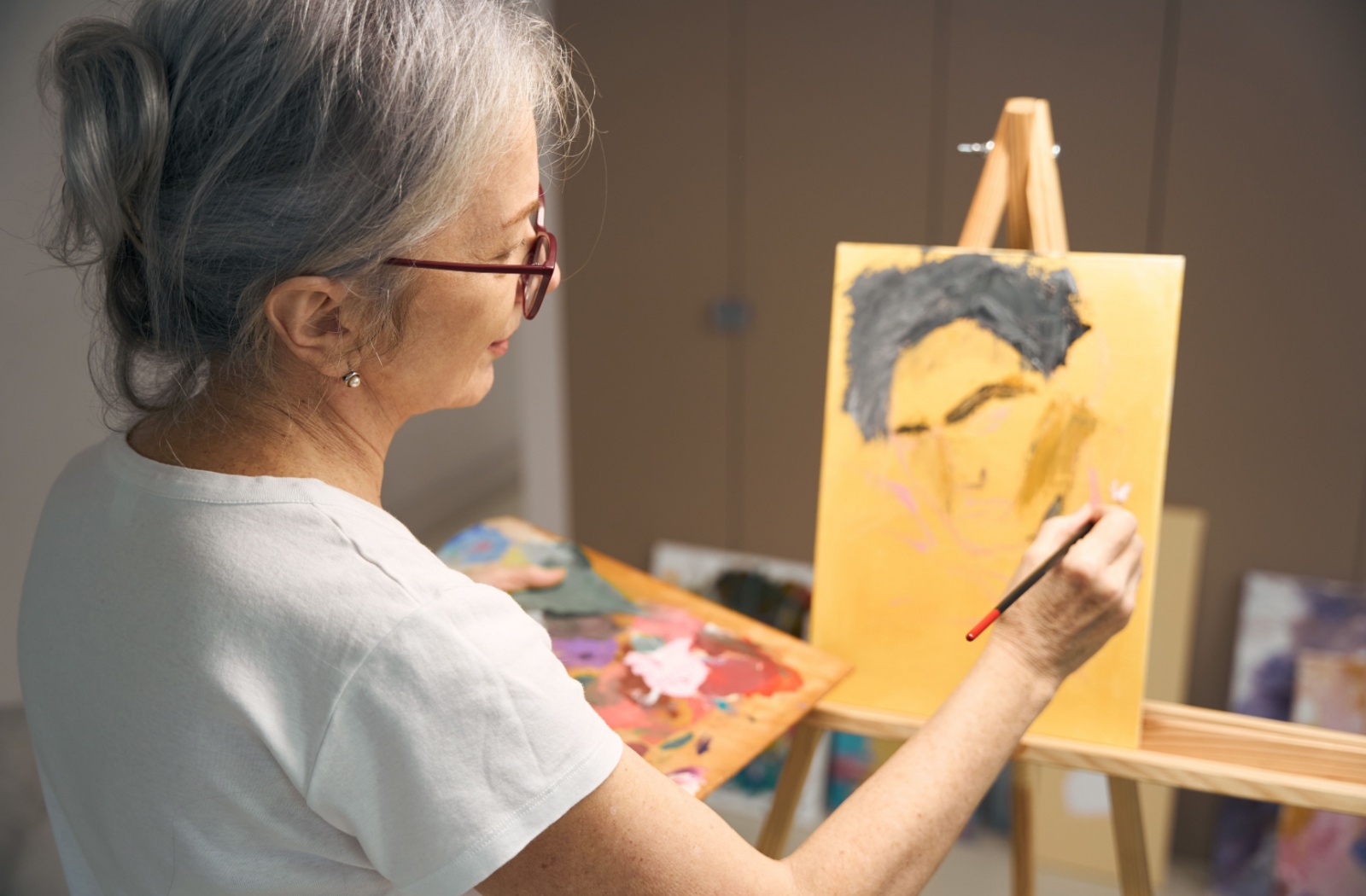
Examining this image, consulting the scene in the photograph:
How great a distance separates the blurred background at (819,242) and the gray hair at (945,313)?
0.95 meters

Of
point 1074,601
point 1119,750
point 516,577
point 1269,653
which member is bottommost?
point 1269,653

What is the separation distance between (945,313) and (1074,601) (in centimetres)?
45

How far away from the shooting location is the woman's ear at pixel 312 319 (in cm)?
71

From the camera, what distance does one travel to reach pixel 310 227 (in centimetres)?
69

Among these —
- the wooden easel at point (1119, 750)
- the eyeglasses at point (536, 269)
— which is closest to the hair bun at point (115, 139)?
the eyeglasses at point (536, 269)

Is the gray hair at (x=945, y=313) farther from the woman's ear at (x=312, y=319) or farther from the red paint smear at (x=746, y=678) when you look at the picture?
the woman's ear at (x=312, y=319)

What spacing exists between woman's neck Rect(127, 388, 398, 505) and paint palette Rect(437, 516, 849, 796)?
0.52 m

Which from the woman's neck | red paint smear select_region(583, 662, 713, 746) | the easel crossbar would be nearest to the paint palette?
red paint smear select_region(583, 662, 713, 746)

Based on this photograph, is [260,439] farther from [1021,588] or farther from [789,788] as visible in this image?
[789,788]

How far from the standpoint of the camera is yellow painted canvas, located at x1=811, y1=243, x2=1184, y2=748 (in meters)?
1.27

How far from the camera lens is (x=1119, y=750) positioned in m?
1.22

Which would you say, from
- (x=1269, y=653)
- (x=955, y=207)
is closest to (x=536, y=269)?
(x=955, y=207)

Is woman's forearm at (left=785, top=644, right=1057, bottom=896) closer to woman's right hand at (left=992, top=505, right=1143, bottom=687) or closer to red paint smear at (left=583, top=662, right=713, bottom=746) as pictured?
woman's right hand at (left=992, top=505, right=1143, bottom=687)

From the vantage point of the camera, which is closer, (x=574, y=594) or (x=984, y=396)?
(x=984, y=396)
